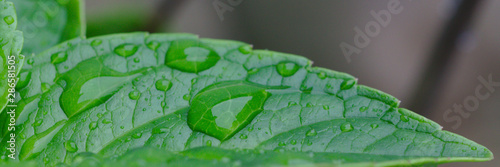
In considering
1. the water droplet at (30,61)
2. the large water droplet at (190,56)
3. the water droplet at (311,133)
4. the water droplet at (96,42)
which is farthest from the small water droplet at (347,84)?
the water droplet at (30,61)

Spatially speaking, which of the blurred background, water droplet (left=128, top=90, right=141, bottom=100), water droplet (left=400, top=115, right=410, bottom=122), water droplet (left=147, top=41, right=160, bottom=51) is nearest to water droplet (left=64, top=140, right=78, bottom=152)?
water droplet (left=128, top=90, right=141, bottom=100)

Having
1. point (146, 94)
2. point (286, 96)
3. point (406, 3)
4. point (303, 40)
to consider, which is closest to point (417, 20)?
point (406, 3)

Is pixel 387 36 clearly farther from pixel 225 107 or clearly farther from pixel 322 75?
pixel 225 107

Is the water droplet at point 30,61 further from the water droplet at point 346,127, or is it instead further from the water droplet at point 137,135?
the water droplet at point 346,127

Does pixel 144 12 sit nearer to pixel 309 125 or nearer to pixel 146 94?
pixel 146 94

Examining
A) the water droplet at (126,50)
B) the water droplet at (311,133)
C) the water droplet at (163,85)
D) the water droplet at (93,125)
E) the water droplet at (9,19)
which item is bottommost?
the water droplet at (93,125)

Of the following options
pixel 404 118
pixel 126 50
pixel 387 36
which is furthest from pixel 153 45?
pixel 387 36
